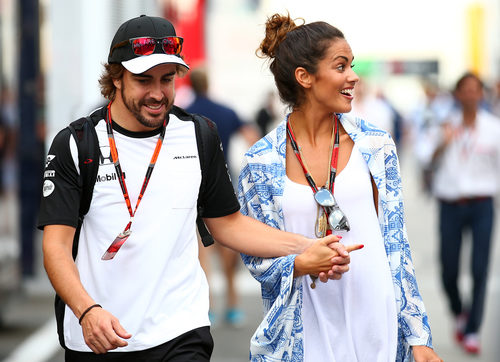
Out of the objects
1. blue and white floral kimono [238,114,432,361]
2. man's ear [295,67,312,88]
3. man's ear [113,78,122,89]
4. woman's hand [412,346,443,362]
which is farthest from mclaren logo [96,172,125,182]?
woman's hand [412,346,443,362]

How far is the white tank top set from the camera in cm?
401

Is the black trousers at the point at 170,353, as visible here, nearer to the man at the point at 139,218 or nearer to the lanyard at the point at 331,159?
the man at the point at 139,218

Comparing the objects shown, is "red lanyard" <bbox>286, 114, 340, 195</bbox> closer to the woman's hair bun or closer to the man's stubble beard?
the woman's hair bun

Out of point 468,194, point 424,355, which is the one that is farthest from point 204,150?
point 468,194

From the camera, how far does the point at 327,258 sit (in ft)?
12.4

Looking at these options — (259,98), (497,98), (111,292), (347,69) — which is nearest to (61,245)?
(111,292)

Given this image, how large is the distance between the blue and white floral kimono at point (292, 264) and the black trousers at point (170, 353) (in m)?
0.28

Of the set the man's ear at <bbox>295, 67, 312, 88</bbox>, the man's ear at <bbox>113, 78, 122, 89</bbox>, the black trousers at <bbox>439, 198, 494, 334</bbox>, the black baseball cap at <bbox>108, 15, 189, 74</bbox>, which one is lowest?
the black trousers at <bbox>439, 198, 494, 334</bbox>

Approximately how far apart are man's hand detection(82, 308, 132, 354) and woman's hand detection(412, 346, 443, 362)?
121 cm

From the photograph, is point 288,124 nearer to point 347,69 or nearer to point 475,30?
point 347,69

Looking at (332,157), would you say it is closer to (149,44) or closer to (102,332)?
(149,44)

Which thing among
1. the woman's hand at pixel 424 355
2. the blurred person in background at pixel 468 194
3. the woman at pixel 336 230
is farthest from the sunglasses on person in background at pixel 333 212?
the blurred person in background at pixel 468 194

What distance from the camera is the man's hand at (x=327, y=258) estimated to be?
376cm

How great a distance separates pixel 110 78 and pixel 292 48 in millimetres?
746
